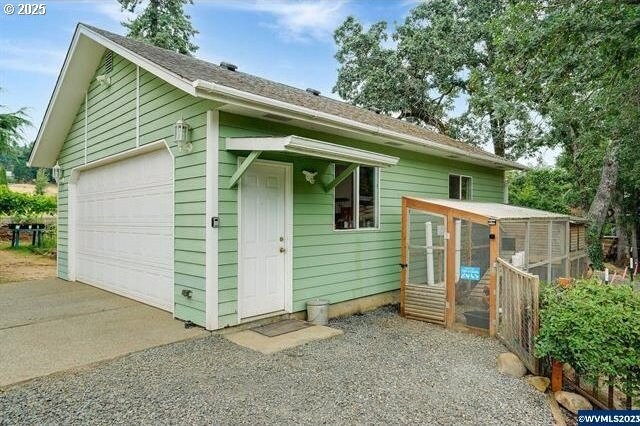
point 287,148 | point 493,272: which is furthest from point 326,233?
point 493,272

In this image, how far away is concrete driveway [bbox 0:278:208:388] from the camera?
3.88 m

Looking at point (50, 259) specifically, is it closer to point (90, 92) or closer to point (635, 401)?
point (90, 92)

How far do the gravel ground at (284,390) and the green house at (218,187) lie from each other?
108 cm

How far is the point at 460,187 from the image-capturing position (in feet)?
30.5

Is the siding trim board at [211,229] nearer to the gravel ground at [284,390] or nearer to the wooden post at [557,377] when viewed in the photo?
the gravel ground at [284,390]

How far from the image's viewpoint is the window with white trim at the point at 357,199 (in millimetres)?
6449

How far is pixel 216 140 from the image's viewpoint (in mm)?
4828

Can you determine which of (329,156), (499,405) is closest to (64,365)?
(329,156)

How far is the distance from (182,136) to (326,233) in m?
2.54

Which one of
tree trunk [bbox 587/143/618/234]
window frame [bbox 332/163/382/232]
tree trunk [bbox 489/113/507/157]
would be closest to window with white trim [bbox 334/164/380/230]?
window frame [bbox 332/163/382/232]

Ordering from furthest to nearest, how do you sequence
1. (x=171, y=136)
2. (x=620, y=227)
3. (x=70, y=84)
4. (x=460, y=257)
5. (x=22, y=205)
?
(x=22, y=205), (x=620, y=227), (x=70, y=84), (x=460, y=257), (x=171, y=136)

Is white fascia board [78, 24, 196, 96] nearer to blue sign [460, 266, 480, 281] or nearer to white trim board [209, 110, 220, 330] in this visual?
white trim board [209, 110, 220, 330]

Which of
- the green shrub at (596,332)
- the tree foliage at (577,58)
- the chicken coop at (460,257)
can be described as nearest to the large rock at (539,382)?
the green shrub at (596,332)

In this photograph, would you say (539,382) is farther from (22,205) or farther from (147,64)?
(22,205)
